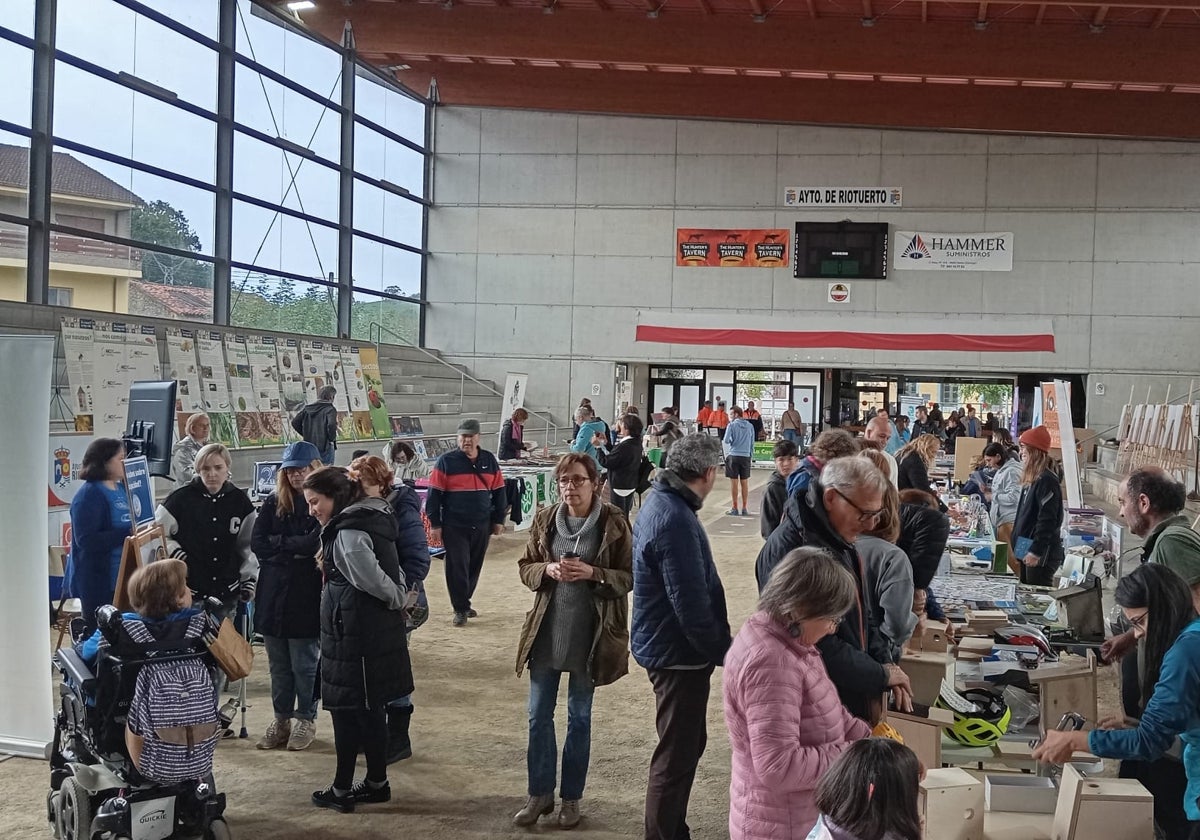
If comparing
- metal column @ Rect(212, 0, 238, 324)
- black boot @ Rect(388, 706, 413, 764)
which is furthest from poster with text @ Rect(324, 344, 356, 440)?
black boot @ Rect(388, 706, 413, 764)

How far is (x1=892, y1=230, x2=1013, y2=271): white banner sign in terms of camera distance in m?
18.8

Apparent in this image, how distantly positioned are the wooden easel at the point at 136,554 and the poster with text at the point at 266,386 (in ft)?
28.7

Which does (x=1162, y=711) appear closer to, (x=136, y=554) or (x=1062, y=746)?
(x=1062, y=746)

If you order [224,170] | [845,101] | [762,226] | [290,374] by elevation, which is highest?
[845,101]

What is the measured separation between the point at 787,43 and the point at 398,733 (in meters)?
12.8

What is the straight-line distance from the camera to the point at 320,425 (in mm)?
9680

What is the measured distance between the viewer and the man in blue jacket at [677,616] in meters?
3.31

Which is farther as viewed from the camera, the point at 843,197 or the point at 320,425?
the point at 843,197

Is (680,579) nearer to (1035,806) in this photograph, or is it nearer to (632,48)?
(1035,806)

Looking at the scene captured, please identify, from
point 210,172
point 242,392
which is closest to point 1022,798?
point 242,392

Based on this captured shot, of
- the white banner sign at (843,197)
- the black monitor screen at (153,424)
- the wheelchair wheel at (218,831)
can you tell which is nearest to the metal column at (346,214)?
the white banner sign at (843,197)

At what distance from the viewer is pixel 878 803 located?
2012 mm

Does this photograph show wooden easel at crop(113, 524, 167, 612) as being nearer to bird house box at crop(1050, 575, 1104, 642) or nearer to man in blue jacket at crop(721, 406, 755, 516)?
bird house box at crop(1050, 575, 1104, 642)

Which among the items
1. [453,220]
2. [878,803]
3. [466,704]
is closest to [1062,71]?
[453,220]
